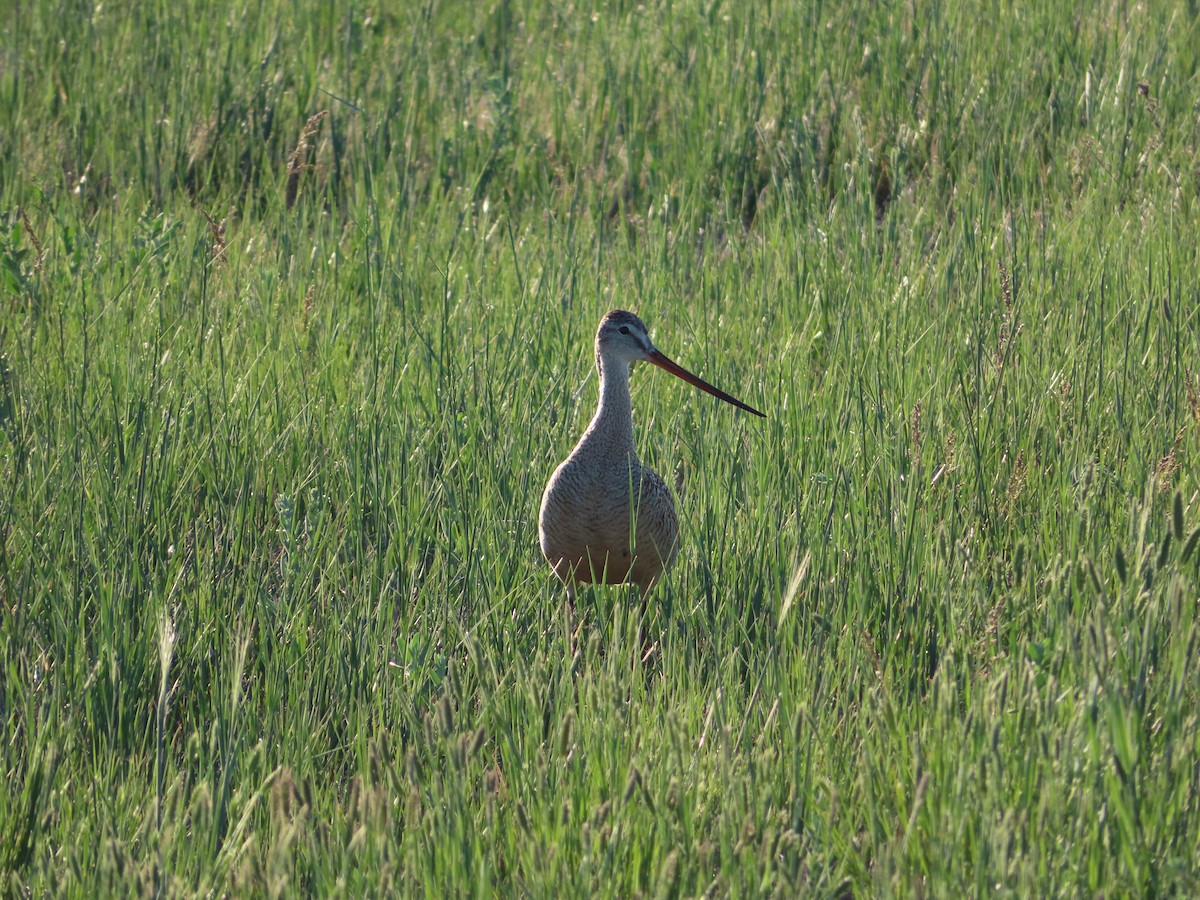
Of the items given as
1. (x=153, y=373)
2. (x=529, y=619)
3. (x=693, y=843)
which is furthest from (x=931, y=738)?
(x=153, y=373)

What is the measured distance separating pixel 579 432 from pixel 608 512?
2.74 feet

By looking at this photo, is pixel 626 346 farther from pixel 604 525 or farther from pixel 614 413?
pixel 604 525

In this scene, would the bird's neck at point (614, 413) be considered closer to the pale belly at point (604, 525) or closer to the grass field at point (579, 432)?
the pale belly at point (604, 525)

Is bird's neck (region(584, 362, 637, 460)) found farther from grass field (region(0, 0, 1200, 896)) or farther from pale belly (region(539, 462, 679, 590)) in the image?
grass field (region(0, 0, 1200, 896))

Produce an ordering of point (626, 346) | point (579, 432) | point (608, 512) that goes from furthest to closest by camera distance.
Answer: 1. point (579, 432)
2. point (626, 346)
3. point (608, 512)

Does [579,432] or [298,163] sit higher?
[298,163]

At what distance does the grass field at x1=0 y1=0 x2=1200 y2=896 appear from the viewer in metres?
2.48

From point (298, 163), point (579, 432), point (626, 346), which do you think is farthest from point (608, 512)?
point (298, 163)

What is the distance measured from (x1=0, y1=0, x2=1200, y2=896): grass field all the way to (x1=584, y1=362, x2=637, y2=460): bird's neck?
24 centimetres

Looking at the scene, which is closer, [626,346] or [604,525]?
[604,525]

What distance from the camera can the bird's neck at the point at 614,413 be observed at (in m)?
3.87

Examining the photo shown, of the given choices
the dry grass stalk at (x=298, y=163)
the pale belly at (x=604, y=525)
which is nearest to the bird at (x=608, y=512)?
the pale belly at (x=604, y=525)

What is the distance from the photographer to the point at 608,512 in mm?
3734

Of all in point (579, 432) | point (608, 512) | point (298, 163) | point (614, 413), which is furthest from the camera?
point (298, 163)
